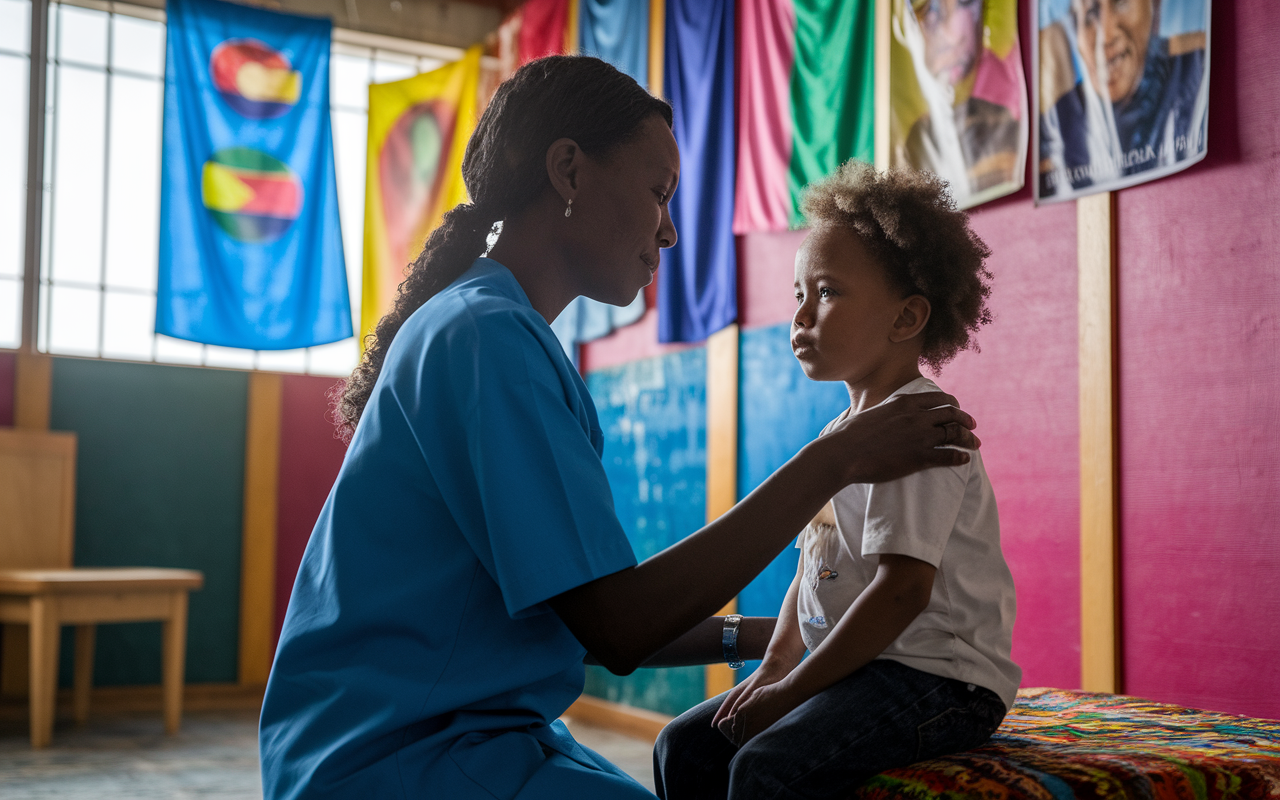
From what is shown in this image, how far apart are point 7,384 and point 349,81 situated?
2697mm

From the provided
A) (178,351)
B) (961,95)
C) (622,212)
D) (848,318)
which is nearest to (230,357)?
(178,351)

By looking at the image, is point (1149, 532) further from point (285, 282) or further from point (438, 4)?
point (438, 4)

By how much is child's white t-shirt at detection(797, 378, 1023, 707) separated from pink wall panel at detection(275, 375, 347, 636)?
4.89 m

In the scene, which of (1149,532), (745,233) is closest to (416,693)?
(1149,532)

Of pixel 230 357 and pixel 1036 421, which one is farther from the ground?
pixel 230 357

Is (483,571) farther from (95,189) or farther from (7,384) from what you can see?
(95,189)

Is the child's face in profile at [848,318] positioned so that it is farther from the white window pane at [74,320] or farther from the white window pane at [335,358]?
the white window pane at [74,320]

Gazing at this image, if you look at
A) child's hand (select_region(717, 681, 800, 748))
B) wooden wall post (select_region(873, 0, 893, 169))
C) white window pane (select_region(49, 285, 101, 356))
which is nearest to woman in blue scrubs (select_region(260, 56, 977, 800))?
child's hand (select_region(717, 681, 800, 748))

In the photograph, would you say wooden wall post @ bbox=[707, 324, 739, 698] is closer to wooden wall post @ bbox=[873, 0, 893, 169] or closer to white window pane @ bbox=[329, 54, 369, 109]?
wooden wall post @ bbox=[873, 0, 893, 169]

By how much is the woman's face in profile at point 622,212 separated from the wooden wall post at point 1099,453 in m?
1.77

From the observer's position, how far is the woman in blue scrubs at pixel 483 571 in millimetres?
939

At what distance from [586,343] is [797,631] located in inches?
166

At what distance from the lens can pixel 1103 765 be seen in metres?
1.17

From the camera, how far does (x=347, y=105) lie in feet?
21.2
